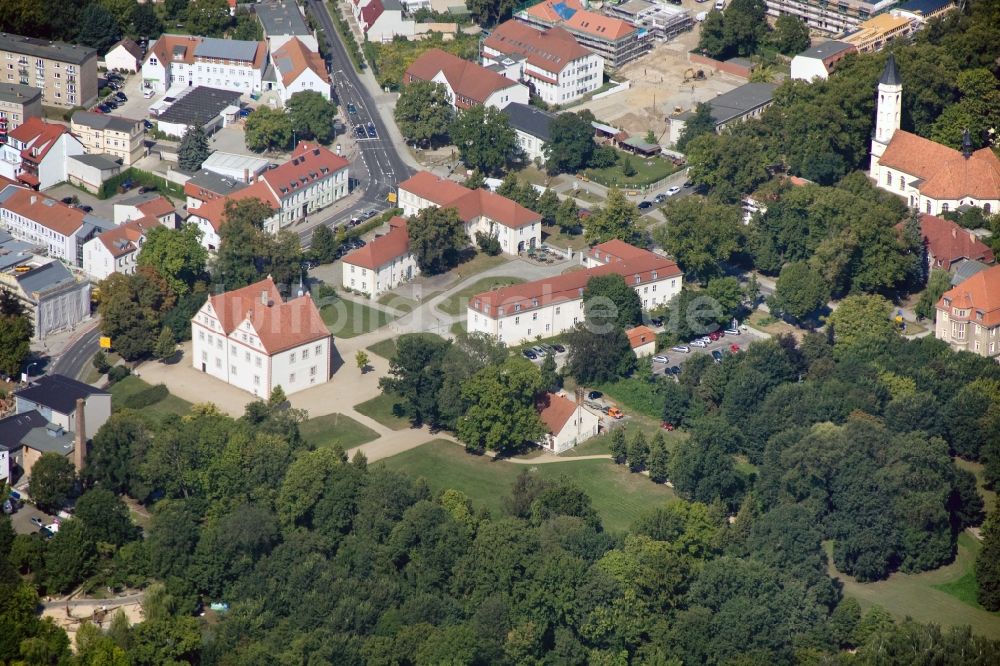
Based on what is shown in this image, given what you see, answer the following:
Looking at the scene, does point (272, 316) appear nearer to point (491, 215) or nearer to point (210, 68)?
point (491, 215)

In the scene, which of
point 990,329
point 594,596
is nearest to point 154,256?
point 594,596

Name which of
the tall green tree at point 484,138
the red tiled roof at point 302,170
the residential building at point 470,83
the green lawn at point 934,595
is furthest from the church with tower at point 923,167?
the red tiled roof at point 302,170

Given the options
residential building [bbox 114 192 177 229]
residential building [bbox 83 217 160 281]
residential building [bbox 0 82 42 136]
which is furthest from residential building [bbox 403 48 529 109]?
residential building [bbox 83 217 160 281]

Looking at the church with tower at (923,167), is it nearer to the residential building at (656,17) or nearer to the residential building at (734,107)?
the residential building at (734,107)

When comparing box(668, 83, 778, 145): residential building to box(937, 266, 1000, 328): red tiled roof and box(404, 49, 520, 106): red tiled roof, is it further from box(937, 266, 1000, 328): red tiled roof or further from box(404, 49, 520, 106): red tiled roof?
box(937, 266, 1000, 328): red tiled roof

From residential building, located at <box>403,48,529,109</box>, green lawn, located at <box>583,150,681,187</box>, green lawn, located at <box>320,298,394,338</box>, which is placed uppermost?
residential building, located at <box>403,48,529,109</box>
